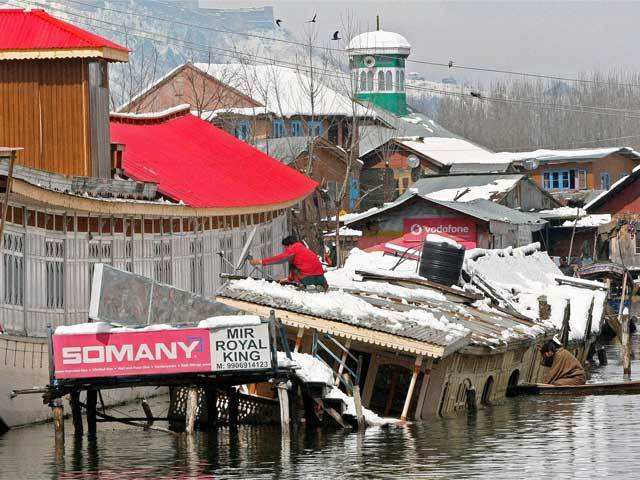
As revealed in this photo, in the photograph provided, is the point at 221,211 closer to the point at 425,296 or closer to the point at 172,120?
the point at 425,296

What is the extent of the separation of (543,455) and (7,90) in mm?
15776

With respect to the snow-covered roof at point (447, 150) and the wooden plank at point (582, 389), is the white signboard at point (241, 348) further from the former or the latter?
the snow-covered roof at point (447, 150)

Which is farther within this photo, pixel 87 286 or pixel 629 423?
pixel 87 286

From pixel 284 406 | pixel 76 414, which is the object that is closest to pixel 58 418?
pixel 76 414

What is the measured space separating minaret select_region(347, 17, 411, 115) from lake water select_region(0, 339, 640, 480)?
90.8 m

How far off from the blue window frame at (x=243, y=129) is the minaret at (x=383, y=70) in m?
29.6

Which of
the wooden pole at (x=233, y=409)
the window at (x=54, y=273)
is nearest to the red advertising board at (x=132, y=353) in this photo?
the wooden pole at (x=233, y=409)

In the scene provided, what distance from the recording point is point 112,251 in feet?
112

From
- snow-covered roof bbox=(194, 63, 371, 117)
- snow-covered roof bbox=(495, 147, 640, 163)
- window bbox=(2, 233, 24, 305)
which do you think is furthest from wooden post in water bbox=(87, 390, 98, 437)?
snow-covered roof bbox=(495, 147, 640, 163)

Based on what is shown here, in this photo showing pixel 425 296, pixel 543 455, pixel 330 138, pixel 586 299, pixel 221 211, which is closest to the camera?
pixel 543 455

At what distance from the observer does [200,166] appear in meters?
43.9

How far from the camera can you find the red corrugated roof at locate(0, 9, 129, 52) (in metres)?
34.5

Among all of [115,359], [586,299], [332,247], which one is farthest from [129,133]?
[332,247]

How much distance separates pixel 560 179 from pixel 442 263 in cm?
5693
